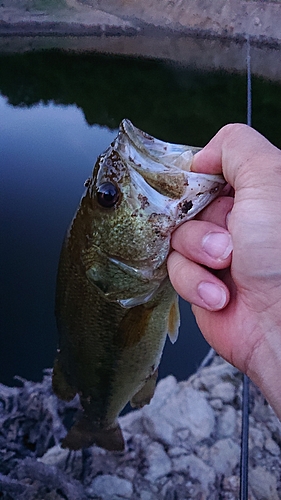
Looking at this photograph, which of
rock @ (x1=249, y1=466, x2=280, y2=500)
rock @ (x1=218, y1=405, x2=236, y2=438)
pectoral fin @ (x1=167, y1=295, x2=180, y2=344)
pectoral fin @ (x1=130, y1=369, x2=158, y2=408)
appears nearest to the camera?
pectoral fin @ (x1=167, y1=295, x2=180, y2=344)

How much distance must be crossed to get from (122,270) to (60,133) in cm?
881

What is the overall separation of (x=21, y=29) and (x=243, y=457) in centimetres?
2058

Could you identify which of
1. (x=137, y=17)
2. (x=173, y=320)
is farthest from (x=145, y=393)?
(x=137, y=17)

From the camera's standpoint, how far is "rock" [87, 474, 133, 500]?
9.37 feet

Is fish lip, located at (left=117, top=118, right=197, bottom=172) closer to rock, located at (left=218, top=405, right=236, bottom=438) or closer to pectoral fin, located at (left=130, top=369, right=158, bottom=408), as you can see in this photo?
pectoral fin, located at (left=130, top=369, right=158, bottom=408)

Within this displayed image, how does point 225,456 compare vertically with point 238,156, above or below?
below

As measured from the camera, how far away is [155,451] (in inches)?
121

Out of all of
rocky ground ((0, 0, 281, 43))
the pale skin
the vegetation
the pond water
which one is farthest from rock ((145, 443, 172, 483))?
rocky ground ((0, 0, 281, 43))

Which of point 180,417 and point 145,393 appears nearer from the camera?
point 145,393

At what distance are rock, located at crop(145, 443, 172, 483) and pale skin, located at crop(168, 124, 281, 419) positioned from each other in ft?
6.59

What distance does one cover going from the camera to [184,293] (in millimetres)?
1311

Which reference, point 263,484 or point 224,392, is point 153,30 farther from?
point 263,484

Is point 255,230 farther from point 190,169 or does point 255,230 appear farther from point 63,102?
point 63,102

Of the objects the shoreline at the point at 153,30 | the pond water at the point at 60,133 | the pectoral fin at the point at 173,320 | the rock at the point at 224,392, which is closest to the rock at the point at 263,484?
the rock at the point at 224,392
